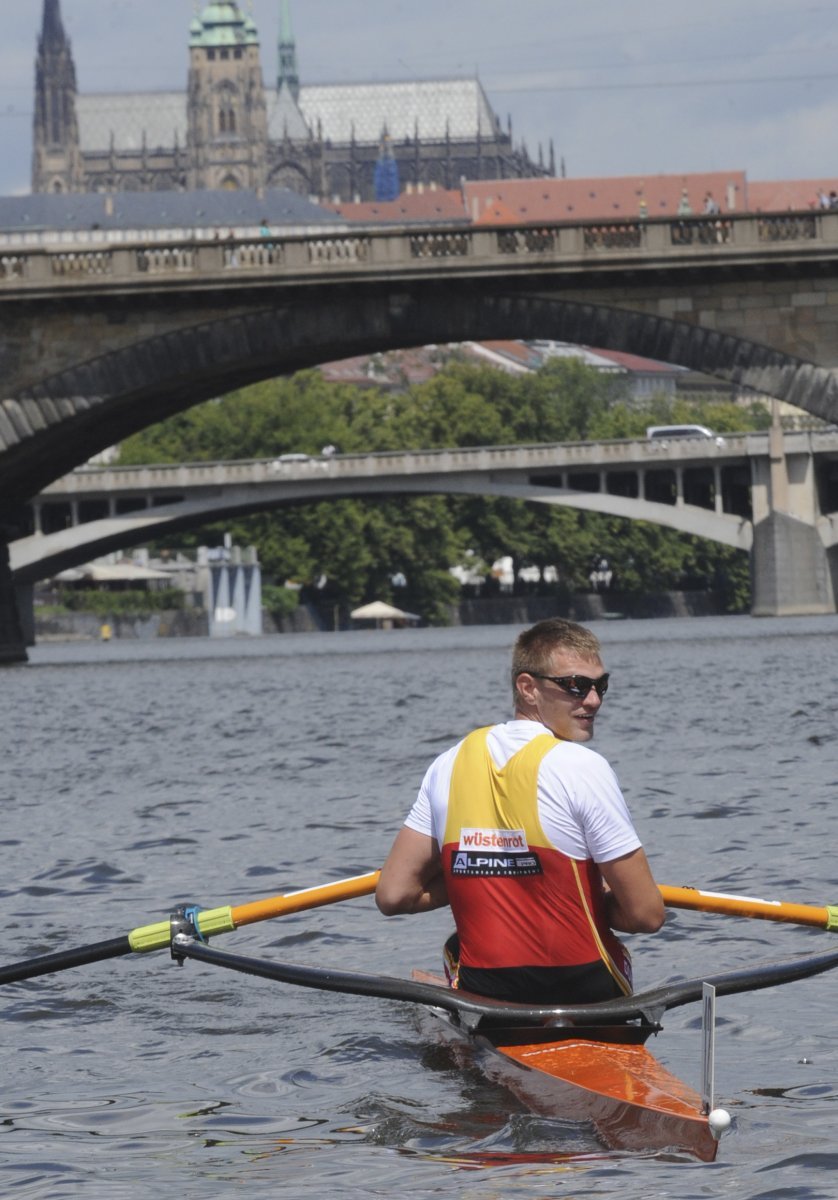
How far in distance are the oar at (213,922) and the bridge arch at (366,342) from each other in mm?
39398

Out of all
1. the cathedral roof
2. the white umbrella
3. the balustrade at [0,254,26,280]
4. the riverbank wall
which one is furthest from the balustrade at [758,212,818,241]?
the cathedral roof

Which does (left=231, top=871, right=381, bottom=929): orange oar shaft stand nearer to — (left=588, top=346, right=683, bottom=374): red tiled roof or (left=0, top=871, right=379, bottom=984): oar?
(left=0, top=871, right=379, bottom=984): oar

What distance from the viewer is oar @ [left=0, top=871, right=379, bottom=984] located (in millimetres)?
9633

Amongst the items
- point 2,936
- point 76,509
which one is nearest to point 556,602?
point 76,509

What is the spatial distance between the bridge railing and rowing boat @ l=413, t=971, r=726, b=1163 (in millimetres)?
39438

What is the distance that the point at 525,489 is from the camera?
263 ft

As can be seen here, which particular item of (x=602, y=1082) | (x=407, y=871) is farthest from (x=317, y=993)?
(x=602, y=1082)

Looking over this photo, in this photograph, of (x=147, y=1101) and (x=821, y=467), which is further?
(x=821, y=467)

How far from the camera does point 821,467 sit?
8644cm

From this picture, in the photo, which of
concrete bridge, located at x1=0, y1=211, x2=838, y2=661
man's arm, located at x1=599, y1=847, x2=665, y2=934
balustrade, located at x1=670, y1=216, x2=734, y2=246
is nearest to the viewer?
man's arm, located at x1=599, y1=847, x2=665, y2=934

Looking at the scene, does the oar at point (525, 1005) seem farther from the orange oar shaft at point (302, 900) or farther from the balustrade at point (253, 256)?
the balustrade at point (253, 256)

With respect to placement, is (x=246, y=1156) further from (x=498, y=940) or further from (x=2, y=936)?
(x=2, y=936)

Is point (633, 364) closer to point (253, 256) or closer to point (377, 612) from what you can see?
point (377, 612)

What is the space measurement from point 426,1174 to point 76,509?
7256cm
